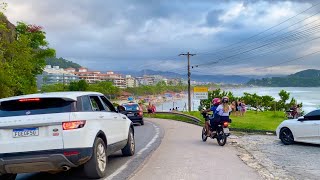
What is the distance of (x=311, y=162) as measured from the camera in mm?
10141

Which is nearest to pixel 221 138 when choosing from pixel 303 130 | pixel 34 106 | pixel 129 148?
pixel 303 130

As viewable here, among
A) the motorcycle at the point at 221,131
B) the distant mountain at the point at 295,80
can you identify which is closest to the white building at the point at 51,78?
the motorcycle at the point at 221,131

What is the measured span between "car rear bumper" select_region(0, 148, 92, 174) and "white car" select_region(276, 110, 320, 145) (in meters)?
9.31

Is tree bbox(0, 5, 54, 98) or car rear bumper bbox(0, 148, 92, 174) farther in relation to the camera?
tree bbox(0, 5, 54, 98)

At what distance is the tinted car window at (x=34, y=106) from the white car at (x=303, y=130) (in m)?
9.31

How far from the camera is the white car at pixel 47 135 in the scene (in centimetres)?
680

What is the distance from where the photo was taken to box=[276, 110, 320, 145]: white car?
13.4 metres

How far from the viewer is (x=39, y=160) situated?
675cm

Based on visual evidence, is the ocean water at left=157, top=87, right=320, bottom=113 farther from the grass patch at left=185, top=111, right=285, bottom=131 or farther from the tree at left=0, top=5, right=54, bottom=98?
the tree at left=0, top=5, right=54, bottom=98

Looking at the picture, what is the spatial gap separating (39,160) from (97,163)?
3.89ft

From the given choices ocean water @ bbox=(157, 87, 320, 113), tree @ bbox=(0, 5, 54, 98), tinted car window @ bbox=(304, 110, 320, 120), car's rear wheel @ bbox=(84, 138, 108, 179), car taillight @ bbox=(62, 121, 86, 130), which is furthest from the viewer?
ocean water @ bbox=(157, 87, 320, 113)

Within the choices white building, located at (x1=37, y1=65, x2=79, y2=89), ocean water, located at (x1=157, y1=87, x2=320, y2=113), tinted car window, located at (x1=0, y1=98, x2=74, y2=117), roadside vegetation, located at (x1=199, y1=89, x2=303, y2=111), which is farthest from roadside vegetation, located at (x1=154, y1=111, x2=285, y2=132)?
white building, located at (x1=37, y1=65, x2=79, y2=89)

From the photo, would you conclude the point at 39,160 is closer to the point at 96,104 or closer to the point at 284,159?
the point at 96,104

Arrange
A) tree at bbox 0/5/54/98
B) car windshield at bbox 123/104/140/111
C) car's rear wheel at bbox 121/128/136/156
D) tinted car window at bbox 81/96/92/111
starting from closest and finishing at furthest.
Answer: tinted car window at bbox 81/96/92/111
car's rear wheel at bbox 121/128/136/156
car windshield at bbox 123/104/140/111
tree at bbox 0/5/54/98
